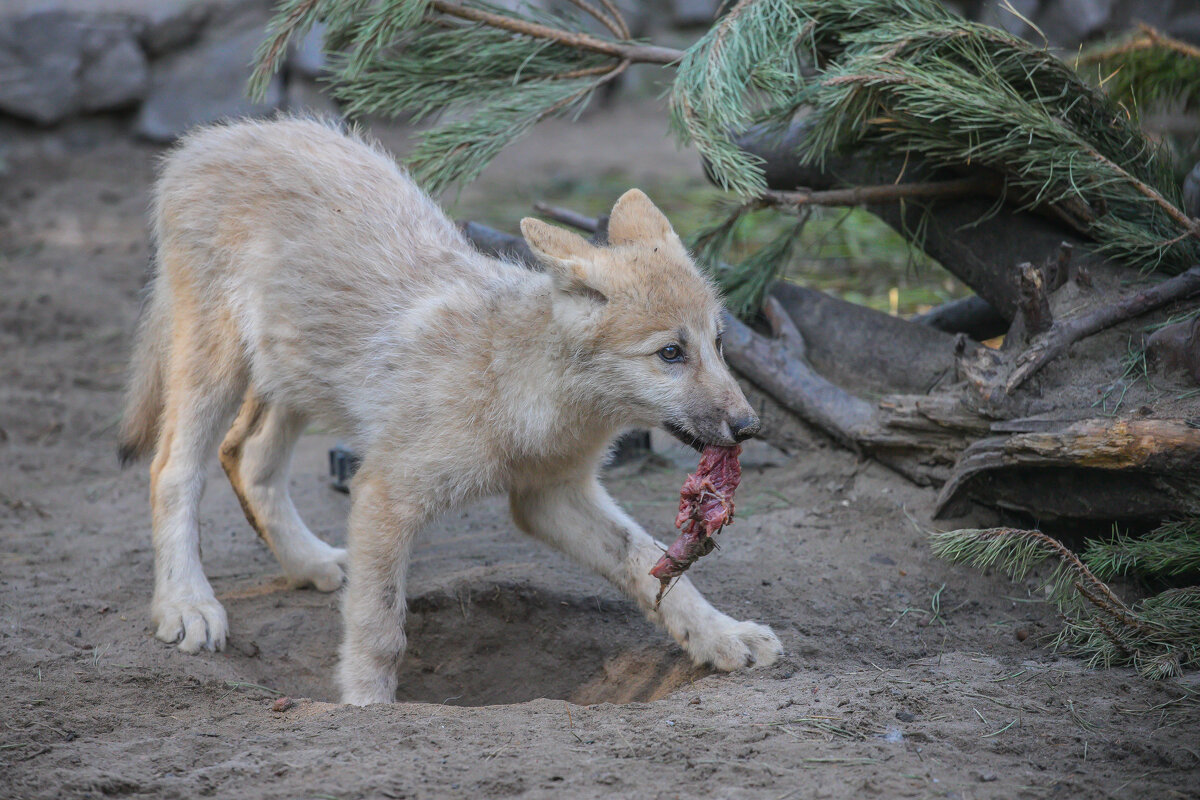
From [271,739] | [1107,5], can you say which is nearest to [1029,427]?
[271,739]

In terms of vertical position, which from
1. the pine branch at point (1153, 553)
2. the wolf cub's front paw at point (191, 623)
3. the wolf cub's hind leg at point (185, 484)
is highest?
the pine branch at point (1153, 553)

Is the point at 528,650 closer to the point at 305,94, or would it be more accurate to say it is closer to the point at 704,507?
the point at 704,507

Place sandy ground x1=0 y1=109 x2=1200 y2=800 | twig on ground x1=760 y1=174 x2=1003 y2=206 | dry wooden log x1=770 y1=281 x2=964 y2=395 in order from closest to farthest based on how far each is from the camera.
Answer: sandy ground x1=0 y1=109 x2=1200 y2=800, twig on ground x1=760 y1=174 x2=1003 y2=206, dry wooden log x1=770 y1=281 x2=964 y2=395

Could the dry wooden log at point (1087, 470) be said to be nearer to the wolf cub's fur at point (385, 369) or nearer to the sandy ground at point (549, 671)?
the sandy ground at point (549, 671)

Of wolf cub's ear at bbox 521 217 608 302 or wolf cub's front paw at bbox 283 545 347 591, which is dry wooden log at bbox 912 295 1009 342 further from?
wolf cub's front paw at bbox 283 545 347 591

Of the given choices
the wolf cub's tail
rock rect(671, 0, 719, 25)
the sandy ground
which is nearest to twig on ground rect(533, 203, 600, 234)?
the sandy ground

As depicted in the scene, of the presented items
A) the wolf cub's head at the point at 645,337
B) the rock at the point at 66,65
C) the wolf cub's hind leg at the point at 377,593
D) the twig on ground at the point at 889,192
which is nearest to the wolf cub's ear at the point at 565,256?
the wolf cub's head at the point at 645,337

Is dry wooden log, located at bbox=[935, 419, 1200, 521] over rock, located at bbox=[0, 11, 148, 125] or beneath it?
over

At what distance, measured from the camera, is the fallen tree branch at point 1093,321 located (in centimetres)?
396

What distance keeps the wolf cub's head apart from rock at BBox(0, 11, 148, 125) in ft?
28.3

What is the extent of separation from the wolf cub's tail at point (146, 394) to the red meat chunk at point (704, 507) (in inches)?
102

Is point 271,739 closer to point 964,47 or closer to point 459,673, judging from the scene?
point 459,673

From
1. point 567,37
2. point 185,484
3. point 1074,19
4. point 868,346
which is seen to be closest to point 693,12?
point 1074,19

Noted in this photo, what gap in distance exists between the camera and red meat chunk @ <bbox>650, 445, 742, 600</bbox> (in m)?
3.40
